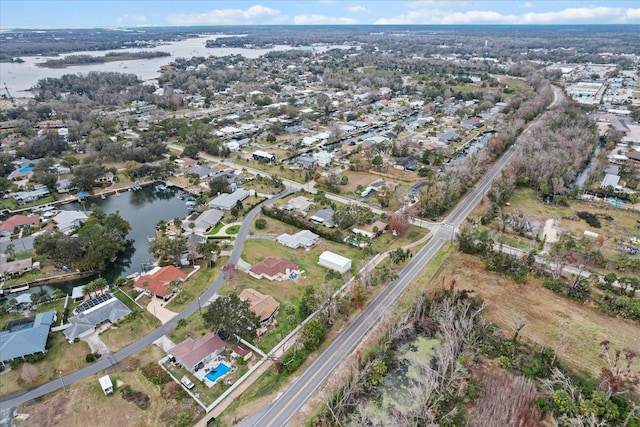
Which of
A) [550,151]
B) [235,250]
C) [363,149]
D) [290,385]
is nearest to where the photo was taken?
[290,385]

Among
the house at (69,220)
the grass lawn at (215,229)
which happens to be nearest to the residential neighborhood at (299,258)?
the house at (69,220)

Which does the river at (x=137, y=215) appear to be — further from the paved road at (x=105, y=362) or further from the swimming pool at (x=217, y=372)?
the swimming pool at (x=217, y=372)

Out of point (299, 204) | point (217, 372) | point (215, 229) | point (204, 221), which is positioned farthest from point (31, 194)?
point (217, 372)

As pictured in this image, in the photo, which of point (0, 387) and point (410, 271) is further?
point (410, 271)

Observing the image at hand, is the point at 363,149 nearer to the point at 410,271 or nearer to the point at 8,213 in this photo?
the point at 410,271

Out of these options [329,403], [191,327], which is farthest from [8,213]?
[329,403]

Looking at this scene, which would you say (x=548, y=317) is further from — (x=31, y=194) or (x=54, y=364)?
(x=31, y=194)
